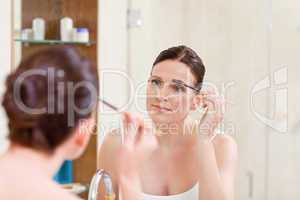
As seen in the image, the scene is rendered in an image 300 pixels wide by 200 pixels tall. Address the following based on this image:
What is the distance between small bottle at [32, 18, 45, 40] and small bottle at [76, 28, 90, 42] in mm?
95

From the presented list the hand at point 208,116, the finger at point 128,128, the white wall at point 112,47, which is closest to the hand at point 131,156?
the finger at point 128,128

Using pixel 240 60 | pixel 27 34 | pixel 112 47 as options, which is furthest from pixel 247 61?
pixel 27 34

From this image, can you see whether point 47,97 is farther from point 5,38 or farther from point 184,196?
point 5,38

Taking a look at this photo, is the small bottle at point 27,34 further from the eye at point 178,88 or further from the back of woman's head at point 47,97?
the back of woman's head at point 47,97

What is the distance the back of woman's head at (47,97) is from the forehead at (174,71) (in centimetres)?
37

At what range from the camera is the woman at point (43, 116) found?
0.50 meters

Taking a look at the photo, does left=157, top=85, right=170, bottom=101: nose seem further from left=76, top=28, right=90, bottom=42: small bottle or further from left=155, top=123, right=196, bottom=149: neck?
left=76, top=28, right=90, bottom=42: small bottle

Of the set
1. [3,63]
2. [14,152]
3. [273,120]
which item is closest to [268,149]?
[273,120]

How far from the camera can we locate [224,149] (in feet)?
3.18

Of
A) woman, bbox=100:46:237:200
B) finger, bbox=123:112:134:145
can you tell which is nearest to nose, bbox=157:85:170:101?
woman, bbox=100:46:237:200

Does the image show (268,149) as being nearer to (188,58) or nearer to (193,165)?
(193,165)

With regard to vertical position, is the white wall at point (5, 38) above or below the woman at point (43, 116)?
above

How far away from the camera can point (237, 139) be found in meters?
1.39

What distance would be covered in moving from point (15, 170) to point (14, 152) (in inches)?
0.9
